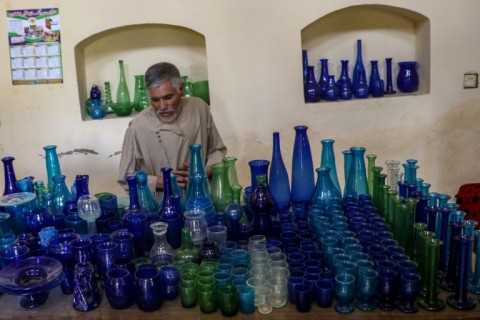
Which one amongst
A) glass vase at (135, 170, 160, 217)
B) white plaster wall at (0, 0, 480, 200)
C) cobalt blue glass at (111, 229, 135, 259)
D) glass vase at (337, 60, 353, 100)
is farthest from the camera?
glass vase at (337, 60, 353, 100)

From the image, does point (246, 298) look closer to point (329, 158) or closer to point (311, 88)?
point (329, 158)

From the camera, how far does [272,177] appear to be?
2.22 metres

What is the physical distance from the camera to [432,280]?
1510 mm

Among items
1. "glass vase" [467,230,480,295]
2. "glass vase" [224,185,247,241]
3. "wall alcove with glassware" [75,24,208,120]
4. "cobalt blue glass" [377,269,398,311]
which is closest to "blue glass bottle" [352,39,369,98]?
"wall alcove with glassware" [75,24,208,120]

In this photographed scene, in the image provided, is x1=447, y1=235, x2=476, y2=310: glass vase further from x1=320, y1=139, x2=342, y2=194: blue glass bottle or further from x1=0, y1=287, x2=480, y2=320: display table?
x1=320, y1=139, x2=342, y2=194: blue glass bottle

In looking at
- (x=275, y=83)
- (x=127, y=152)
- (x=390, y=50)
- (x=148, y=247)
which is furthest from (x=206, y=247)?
(x=390, y=50)

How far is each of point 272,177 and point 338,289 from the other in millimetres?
786

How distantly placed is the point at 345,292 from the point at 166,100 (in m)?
1.64

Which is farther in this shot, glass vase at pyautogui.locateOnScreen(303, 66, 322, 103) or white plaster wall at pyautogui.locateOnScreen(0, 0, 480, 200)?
glass vase at pyautogui.locateOnScreen(303, 66, 322, 103)

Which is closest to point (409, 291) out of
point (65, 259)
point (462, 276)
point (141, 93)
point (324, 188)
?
point (462, 276)

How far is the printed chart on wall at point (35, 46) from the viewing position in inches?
151

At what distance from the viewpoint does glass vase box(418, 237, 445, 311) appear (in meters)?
1.51

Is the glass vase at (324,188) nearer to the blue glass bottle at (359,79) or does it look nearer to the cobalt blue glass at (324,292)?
the cobalt blue glass at (324,292)

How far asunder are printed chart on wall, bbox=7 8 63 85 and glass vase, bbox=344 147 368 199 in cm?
255
